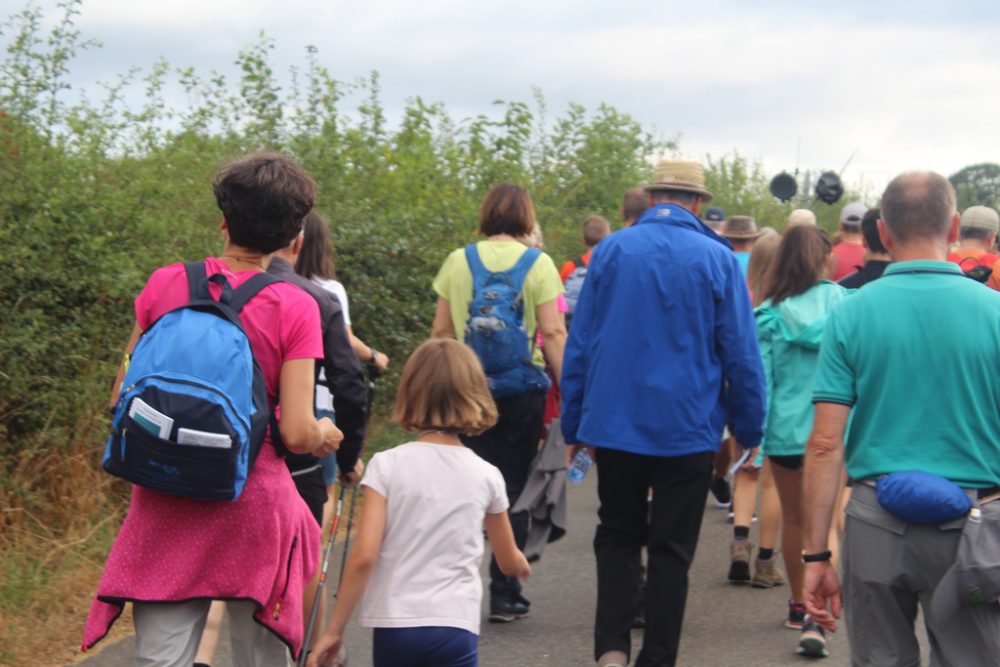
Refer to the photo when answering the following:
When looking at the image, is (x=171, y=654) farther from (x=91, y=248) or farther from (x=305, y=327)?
(x=91, y=248)

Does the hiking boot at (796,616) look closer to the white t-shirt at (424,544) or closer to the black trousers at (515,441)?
the black trousers at (515,441)

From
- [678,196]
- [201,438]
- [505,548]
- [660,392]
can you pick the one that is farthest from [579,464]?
[201,438]

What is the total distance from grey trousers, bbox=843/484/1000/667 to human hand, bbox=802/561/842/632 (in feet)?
0.27

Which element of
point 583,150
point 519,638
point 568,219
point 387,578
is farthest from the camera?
point 583,150

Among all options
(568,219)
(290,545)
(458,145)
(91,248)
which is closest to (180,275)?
(290,545)

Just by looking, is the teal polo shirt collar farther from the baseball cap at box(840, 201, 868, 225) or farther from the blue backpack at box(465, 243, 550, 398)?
the baseball cap at box(840, 201, 868, 225)

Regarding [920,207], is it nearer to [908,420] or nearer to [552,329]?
[908,420]

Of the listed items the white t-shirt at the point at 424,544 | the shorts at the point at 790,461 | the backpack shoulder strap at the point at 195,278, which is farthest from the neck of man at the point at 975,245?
the backpack shoulder strap at the point at 195,278

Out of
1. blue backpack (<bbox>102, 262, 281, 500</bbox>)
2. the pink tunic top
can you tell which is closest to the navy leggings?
the pink tunic top

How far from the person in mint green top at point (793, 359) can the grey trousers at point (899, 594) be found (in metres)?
2.82

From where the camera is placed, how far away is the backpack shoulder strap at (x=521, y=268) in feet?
21.0

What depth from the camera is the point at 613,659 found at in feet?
17.4

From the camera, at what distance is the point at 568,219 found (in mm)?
16516

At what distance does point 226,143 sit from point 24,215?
11.8 ft
